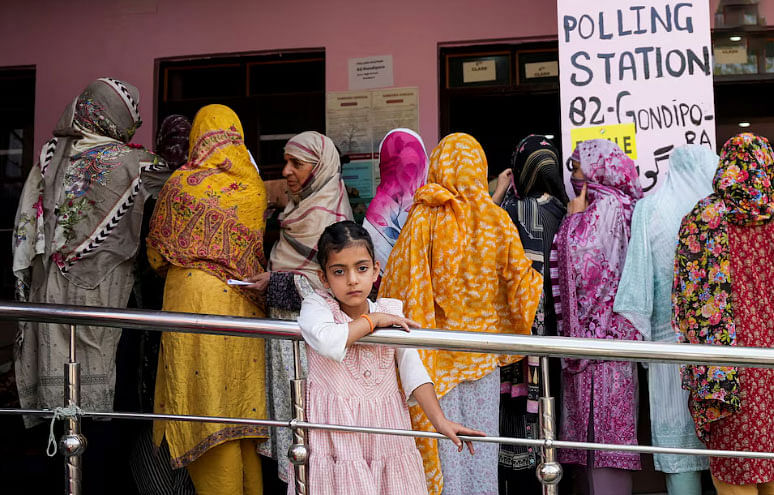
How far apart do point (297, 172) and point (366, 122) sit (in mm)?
1716

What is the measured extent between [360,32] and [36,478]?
3.19m

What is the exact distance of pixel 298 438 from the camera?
2.24 meters

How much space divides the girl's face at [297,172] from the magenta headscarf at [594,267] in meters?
1.11

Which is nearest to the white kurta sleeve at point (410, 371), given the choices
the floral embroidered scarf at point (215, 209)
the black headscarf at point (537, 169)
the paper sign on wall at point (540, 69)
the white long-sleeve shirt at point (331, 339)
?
the white long-sleeve shirt at point (331, 339)

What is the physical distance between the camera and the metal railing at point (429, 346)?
2168mm

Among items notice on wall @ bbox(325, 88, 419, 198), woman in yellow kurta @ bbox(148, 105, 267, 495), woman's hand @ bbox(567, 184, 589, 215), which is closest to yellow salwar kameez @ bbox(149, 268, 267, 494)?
woman in yellow kurta @ bbox(148, 105, 267, 495)

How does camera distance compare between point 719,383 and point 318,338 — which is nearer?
point 318,338

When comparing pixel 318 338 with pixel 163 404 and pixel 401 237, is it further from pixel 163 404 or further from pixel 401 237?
pixel 163 404

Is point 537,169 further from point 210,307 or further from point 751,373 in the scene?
point 210,307

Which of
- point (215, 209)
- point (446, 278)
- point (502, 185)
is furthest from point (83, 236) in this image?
point (502, 185)

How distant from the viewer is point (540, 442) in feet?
7.11

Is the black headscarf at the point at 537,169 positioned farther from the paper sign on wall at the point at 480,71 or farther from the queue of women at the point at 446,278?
the paper sign on wall at the point at 480,71

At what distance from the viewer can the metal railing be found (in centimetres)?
217

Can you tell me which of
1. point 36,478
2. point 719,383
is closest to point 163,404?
point 36,478
